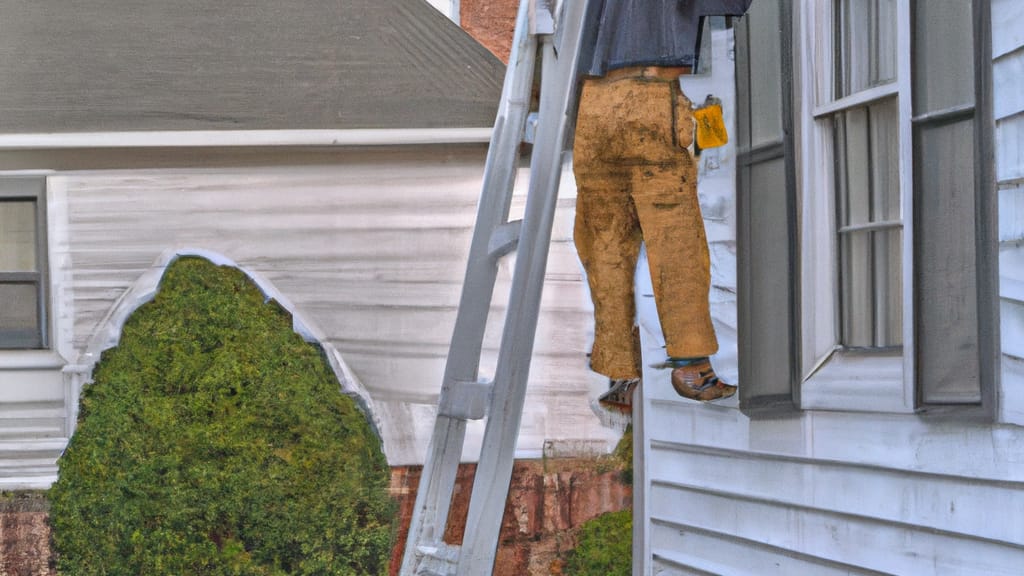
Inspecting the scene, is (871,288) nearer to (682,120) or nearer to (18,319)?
(682,120)

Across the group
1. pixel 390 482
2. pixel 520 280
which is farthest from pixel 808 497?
pixel 390 482

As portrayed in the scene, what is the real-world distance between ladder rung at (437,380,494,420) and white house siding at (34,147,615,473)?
0.96 metres

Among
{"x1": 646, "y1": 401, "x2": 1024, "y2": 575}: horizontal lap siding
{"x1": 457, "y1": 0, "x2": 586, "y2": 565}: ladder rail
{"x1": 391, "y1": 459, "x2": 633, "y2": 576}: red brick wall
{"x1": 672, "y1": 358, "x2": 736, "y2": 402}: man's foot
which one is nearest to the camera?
{"x1": 646, "y1": 401, "x2": 1024, "y2": 575}: horizontal lap siding

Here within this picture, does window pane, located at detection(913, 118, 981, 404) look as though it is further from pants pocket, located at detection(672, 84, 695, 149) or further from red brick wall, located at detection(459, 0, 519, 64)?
red brick wall, located at detection(459, 0, 519, 64)

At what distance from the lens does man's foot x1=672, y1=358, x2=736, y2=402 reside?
12.9ft

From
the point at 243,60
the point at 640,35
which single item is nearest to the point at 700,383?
the point at 640,35

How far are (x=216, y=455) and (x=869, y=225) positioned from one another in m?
2.50

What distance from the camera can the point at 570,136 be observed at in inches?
150

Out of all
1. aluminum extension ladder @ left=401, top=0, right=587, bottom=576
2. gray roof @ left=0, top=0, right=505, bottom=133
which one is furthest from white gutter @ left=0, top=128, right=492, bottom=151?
aluminum extension ladder @ left=401, top=0, right=587, bottom=576

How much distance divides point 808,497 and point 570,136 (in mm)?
1339

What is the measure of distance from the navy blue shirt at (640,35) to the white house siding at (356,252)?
3.27 ft

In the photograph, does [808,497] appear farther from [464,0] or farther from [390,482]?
[464,0]

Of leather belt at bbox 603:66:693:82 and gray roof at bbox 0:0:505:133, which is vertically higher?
gray roof at bbox 0:0:505:133

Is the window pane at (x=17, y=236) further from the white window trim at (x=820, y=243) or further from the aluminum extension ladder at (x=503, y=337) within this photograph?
the white window trim at (x=820, y=243)
